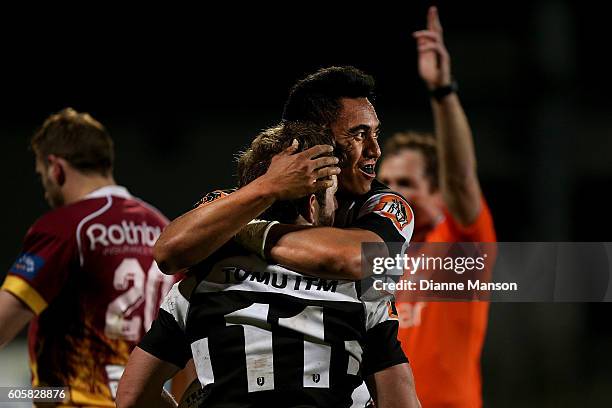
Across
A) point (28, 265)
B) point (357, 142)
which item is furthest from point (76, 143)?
point (357, 142)

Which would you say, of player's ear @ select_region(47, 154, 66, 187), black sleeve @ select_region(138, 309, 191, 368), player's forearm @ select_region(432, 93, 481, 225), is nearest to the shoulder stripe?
player's ear @ select_region(47, 154, 66, 187)

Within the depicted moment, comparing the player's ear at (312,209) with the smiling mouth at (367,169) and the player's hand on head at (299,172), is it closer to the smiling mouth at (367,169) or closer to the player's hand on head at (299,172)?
the player's hand on head at (299,172)

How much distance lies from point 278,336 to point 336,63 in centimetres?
874

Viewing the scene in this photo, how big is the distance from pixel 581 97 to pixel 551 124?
369cm

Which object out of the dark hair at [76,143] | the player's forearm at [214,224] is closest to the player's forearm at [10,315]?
the dark hair at [76,143]

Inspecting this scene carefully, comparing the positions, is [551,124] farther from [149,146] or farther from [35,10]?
[35,10]

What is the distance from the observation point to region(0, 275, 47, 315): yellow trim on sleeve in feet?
12.2

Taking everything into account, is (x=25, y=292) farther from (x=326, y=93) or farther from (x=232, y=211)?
(x=232, y=211)

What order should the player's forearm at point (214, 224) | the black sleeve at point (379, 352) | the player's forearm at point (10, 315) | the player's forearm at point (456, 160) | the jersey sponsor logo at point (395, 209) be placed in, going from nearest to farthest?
the player's forearm at point (214, 224)
the black sleeve at point (379, 352)
the jersey sponsor logo at point (395, 209)
the player's forearm at point (456, 160)
the player's forearm at point (10, 315)

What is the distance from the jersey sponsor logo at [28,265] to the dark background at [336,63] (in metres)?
6.60

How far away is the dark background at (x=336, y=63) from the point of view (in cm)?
1115

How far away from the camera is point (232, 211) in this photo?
7.13 ft

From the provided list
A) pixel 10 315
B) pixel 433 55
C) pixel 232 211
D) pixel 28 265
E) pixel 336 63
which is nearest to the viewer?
pixel 232 211

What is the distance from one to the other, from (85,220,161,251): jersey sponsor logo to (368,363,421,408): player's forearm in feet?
6.28
